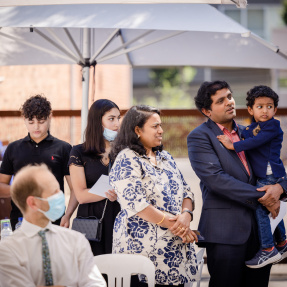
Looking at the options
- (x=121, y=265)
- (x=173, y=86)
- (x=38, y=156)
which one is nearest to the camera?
(x=121, y=265)

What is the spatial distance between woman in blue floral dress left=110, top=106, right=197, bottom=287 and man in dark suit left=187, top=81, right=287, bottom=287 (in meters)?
0.26

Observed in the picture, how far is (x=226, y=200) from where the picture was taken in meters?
4.21

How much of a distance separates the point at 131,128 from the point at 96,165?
64cm

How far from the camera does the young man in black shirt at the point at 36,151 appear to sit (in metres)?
4.76

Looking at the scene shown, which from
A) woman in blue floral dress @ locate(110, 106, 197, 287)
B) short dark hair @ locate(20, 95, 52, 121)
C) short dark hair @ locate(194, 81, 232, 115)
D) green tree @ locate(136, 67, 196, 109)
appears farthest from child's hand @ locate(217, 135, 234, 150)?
green tree @ locate(136, 67, 196, 109)

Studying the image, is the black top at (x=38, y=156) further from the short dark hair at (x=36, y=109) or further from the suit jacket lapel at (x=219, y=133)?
the suit jacket lapel at (x=219, y=133)

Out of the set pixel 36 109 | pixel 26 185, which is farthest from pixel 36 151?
pixel 26 185

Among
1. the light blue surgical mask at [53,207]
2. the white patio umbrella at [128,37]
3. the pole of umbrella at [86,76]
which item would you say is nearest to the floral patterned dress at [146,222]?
the light blue surgical mask at [53,207]

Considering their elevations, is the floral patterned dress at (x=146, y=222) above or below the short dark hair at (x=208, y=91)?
below

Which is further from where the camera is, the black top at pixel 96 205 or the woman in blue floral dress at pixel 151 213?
the black top at pixel 96 205

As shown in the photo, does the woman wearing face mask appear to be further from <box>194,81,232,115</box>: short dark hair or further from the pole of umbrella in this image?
the pole of umbrella

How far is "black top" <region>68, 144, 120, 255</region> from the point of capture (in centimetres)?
445

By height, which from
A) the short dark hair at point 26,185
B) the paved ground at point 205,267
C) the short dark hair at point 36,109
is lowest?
the paved ground at point 205,267

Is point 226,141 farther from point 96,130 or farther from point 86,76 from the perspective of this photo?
point 86,76
